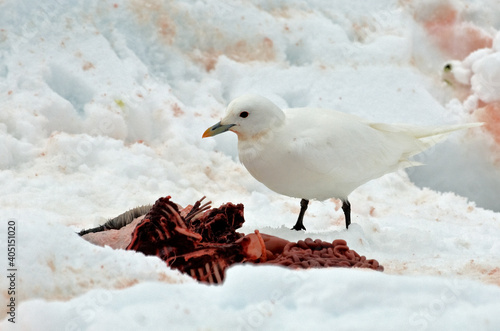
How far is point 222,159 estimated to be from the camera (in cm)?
415

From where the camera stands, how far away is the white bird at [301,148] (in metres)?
2.91

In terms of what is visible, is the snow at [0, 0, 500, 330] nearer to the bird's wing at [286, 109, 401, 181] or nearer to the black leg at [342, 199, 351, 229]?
the black leg at [342, 199, 351, 229]

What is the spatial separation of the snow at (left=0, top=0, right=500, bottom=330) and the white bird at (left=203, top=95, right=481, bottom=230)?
245 mm

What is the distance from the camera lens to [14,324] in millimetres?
1557

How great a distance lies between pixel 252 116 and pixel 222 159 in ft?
4.03

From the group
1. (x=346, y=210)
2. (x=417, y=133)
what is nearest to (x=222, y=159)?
(x=346, y=210)

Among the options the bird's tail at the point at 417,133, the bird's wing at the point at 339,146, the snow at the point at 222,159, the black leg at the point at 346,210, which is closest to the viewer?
the snow at the point at 222,159

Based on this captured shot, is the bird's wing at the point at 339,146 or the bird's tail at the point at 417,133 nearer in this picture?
the bird's wing at the point at 339,146

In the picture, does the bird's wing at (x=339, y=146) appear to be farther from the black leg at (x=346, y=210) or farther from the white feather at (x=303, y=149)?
the black leg at (x=346, y=210)

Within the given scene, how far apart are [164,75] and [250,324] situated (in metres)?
Result: 3.24

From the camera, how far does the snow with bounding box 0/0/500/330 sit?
1558mm

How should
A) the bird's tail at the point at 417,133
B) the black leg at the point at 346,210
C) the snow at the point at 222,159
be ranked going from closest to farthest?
the snow at the point at 222,159
the black leg at the point at 346,210
the bird's tail at the point at 417,133

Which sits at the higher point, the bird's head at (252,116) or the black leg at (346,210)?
the bird's head at (252,116)

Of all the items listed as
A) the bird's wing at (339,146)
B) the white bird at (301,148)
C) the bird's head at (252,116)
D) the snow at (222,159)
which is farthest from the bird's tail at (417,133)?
the bird's head at (252,116)
